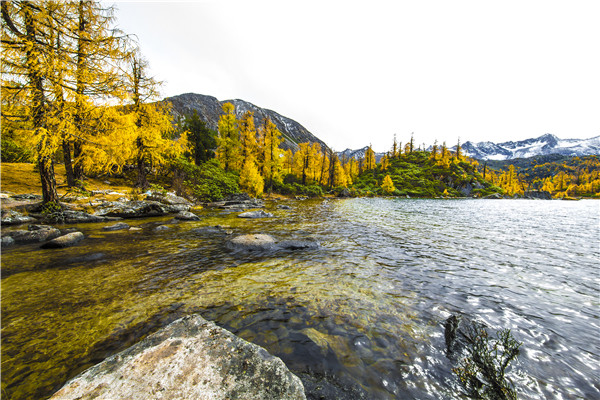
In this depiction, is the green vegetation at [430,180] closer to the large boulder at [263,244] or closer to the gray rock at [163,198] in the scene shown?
the gray rock at [163,198]

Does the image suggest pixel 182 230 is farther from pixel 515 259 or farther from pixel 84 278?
pixel 515 259

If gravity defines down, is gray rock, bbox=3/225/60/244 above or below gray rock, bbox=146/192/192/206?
below

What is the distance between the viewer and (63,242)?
8.09 metres

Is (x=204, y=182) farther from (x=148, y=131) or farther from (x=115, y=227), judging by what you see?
(x=115, y=227)

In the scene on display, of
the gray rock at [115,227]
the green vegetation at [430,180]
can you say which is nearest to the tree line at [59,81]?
the gray rock at [115,227]

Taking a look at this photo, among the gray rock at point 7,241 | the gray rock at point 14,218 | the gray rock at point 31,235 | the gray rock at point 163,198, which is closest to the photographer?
the gray rock at point 7,241

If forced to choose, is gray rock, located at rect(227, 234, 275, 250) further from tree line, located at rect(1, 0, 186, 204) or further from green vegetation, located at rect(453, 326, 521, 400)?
tree line, located at rect(1, 0, 186, 204)

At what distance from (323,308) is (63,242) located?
34.3 ft

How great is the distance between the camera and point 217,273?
6.29 metres

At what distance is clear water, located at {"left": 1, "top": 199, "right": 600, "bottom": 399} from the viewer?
117 inches

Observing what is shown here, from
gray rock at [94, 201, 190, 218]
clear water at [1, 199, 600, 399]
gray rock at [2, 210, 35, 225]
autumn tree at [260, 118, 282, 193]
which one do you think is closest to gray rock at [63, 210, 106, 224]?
Answer: gray rock at [94, 201, 190, 218]

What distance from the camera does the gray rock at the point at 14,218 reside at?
10508mm

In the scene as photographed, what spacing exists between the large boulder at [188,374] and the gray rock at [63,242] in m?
9.02

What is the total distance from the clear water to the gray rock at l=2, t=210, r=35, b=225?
5.17 meters
